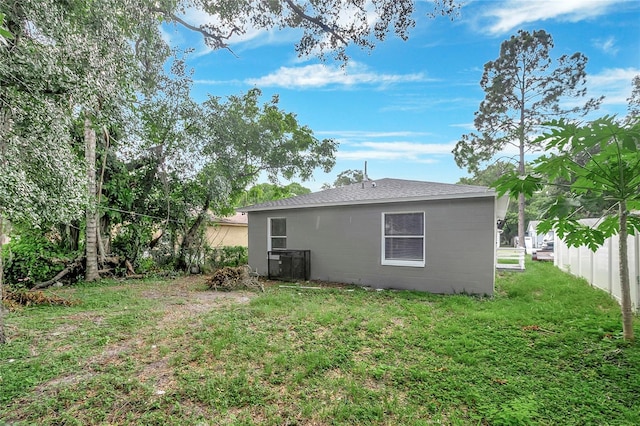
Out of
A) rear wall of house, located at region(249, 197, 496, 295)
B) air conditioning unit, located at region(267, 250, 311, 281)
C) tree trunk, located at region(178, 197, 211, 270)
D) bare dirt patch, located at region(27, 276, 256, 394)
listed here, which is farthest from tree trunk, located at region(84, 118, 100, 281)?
air conditioning unit, located at region(267, 250, 311, 281)

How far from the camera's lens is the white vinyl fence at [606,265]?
4904mm

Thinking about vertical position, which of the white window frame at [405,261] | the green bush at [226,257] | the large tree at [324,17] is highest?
the large tree at [324,17]

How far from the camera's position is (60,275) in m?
7.84

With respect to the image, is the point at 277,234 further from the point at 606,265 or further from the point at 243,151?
the point at 606,265

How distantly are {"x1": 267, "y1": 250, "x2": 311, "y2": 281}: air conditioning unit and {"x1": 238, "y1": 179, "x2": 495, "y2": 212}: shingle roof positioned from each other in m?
1.35

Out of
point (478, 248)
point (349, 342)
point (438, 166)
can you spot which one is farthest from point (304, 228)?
point (438, 166)

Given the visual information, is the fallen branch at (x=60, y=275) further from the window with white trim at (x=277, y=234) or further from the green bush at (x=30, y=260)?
the window with white trim at (x=277, y=234)

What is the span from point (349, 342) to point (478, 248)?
4.15 metres

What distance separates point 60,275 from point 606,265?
41.8 feet

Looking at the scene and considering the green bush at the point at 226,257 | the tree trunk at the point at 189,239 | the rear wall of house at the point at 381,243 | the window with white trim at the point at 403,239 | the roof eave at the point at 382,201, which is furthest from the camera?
the green bush at the point at 226,257

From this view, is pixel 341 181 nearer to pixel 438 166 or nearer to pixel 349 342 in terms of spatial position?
pixel 438 166

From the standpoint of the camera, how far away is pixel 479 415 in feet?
7.89

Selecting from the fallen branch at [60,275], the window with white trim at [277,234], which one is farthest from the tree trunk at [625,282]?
the fallen branch at [60,275]

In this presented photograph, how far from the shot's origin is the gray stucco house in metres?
6.58
